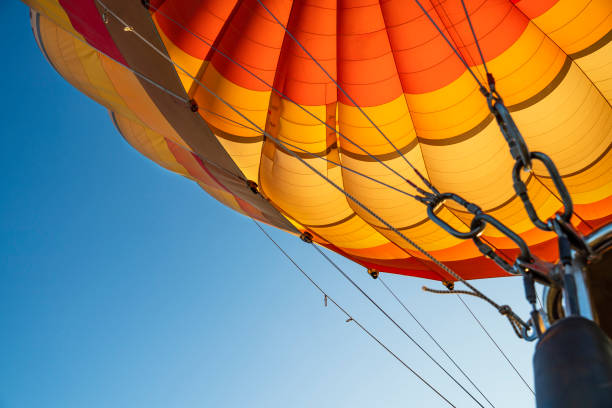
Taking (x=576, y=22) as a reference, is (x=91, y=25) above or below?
below

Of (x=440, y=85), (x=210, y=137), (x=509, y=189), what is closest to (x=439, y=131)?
(x=440, y=85)

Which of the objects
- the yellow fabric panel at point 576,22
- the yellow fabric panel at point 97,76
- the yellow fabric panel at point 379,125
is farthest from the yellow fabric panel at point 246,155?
the yellow fabric panel at point 576,22

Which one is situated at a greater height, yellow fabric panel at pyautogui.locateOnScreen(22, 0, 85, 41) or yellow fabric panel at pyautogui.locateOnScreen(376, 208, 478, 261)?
yellow fabric panel at pyautogui.locateOnScreen(22, 0, 85, 41)

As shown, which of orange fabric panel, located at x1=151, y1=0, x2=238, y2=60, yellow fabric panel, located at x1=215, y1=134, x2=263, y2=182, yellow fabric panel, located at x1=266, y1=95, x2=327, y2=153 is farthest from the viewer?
yellow fabric panel, located at x1=215, y1=134, x2=263, y2=182

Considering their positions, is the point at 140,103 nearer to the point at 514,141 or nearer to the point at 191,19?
the point at 191,19

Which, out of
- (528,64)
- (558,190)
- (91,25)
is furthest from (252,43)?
(558,190)

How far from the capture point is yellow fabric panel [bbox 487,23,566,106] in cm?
375

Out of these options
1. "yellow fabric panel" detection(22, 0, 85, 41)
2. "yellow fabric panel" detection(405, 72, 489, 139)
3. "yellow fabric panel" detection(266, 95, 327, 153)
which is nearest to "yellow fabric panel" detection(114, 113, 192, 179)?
"yellow fabric panel" detection(266, 95, 327, 153)

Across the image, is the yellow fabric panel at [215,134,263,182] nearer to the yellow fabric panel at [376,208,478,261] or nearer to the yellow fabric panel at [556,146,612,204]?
the yellow fabric panel at [376,208,478,261]

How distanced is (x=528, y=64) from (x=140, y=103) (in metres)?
2.84

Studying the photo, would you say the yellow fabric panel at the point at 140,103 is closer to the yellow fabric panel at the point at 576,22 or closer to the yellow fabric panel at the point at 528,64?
the yellow fabric panel at the point at 528,64

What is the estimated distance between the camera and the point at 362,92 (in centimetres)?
402

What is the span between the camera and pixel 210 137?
4117mm

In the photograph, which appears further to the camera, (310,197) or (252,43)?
(310,197)
